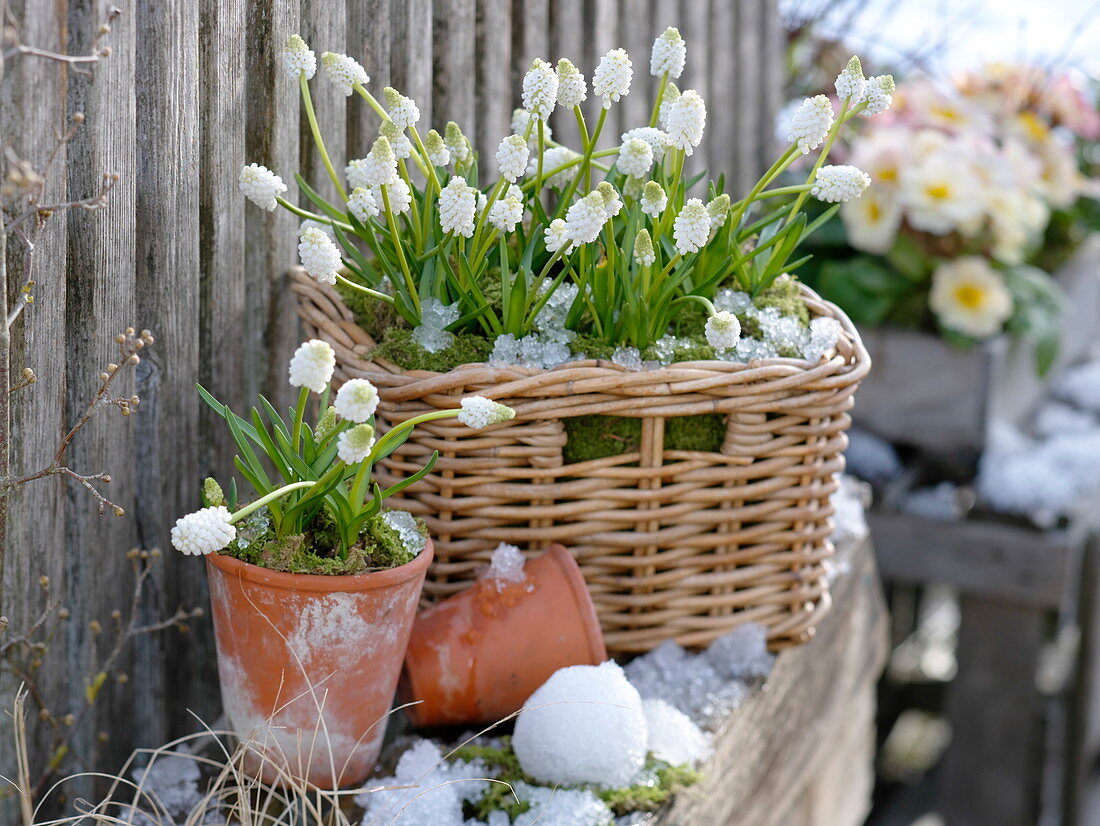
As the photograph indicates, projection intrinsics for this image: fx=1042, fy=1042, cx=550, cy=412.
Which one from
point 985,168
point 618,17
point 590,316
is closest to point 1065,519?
point 985,168

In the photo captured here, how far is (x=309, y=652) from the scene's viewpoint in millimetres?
863

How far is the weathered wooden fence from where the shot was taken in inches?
36.3

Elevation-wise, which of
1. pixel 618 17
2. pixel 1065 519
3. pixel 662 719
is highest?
pixel 618 17

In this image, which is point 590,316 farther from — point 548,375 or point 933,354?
point 933,354

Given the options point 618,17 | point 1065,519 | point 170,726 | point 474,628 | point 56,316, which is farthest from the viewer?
point 1065,519

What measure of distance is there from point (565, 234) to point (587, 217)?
4 centimetres

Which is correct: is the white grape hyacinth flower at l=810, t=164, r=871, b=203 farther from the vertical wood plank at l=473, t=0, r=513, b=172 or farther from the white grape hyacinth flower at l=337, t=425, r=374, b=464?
the vertical wood plank at l=473, t=0, r=513, b=172

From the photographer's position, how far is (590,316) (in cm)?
Result: 109

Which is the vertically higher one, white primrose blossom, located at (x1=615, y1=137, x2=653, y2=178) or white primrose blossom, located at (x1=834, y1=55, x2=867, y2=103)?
white primrose blossom, located at (x1=834, y1=55, x2=867, y2=103)

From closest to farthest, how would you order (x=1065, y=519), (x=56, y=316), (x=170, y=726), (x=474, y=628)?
(x=56, y=316)
(x=474, y=628)
(x=170, y=726)
(x=1065, y=519)

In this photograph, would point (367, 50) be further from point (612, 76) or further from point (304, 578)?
point (304, 578)

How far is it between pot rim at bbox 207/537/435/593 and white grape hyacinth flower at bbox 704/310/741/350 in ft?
1.18

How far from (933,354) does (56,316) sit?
170 cm

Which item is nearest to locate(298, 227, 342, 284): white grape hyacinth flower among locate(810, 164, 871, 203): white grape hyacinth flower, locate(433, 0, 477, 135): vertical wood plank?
locate(810, 164, 871, 203): white grape hyacinth flower
